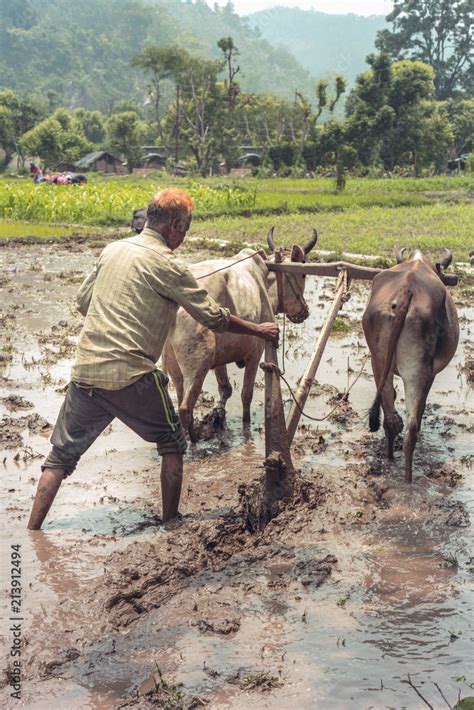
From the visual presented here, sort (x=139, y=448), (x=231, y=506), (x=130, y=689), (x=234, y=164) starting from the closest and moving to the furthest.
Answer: (x=130, y=689)
(x=231, y=506)
(x=139, y=448)
(x=234, y=164)

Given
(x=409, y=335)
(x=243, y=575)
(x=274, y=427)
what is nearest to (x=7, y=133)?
(x=409, y=335)

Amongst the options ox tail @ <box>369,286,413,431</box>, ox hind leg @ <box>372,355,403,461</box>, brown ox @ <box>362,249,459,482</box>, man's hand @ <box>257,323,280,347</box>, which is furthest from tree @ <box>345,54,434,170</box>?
man's hand @ <box>257,323,280,347</box>

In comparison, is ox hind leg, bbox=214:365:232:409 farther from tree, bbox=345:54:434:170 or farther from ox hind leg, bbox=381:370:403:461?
tree, bbox=345:54:434:170

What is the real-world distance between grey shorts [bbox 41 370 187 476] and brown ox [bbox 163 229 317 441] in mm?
1416

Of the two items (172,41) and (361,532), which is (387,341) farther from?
(172,41)

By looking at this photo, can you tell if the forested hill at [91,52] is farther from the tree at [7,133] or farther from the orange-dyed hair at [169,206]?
the orange-dyed hair at [169,206]

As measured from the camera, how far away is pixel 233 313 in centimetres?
679

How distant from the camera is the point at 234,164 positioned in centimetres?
5944

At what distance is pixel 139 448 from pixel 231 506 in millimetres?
1387

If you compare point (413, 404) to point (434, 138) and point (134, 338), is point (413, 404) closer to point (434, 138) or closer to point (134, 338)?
point (134, 338)

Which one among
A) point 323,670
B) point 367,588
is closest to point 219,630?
point 323,670

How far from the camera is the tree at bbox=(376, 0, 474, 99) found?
76.2 meters

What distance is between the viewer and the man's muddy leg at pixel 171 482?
4871 mm

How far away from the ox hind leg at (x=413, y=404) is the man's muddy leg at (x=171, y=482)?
5.61 ft
